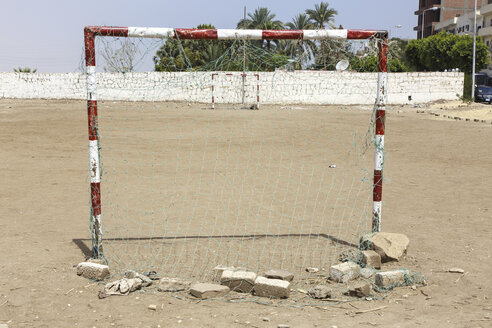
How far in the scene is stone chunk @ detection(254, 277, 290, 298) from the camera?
14.0 feet

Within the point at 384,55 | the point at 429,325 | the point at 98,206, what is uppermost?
Result: the point at 384,55

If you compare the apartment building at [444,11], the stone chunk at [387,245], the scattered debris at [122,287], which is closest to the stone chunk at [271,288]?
the scattered debris at [122,287]

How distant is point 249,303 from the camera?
4195 millimetres

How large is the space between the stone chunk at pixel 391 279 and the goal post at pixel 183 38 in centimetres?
106

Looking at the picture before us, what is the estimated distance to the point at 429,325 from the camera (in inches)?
150

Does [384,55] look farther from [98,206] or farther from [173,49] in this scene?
[98,206]

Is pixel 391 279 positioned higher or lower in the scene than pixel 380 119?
lower

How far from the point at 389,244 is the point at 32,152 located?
985 cm

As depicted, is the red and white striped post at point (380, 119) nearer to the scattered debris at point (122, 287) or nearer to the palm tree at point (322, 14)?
the scattered debris at point (122, 287)

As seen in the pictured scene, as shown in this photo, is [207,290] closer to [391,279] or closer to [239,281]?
[239,281]

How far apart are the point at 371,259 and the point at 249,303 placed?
1463 millimetres

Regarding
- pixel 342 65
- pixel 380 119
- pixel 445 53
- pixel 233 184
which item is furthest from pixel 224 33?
pixel 445 53

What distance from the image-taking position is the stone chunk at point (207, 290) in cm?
425

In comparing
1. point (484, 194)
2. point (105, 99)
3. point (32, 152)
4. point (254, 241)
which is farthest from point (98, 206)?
point (105, 99)
